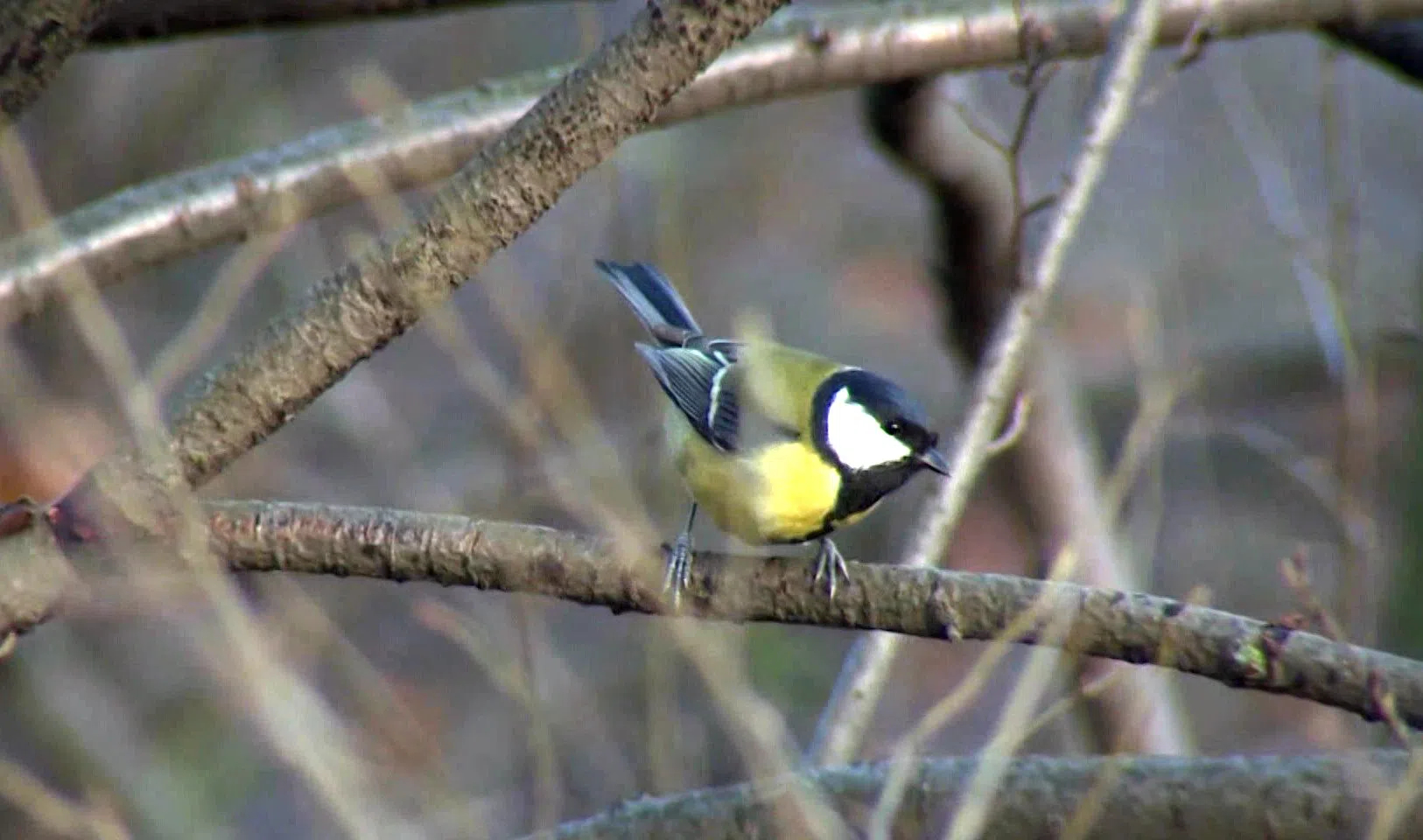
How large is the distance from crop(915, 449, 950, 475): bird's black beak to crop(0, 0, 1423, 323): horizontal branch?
0.71 meters

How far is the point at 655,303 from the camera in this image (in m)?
3.26

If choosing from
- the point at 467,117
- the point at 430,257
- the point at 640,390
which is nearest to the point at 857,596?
the point at 430,257

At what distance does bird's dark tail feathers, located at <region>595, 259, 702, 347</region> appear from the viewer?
320 centimetres

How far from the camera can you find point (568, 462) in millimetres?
3252

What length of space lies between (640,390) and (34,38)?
3948 mm

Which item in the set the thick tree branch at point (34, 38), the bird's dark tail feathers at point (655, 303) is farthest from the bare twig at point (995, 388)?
the thick tree branch at point (34, 38)

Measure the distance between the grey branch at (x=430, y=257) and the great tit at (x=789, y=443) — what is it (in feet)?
2.33

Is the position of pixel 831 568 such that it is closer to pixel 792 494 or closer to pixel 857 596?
pixel 857 596

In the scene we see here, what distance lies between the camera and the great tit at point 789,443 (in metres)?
2.55

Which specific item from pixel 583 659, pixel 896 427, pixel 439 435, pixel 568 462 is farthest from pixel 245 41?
pixel 896 427

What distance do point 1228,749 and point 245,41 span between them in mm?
4342

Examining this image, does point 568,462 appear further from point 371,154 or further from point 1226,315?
point 1226,315

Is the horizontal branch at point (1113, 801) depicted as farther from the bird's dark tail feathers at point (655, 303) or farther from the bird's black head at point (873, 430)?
the bird's dark tail feathers at point (655, 303)

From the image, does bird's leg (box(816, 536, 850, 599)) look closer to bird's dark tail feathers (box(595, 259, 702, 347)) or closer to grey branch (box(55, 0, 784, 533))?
grey branch (box(55, 0, 784, 533))
